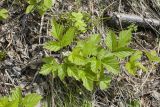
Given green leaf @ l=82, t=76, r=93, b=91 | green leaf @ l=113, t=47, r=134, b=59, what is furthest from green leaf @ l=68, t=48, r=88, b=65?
green leaf @ l=113, t=47, r=134, b=59

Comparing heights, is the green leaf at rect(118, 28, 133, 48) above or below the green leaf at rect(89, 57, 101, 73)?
above

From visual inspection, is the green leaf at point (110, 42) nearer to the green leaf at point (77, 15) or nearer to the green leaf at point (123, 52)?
the green leaf at point (123, 52)

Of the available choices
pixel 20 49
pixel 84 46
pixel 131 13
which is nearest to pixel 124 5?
pixel 131 13

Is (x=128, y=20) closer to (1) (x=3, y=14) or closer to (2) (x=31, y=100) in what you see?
(1) (x=3, y=14)

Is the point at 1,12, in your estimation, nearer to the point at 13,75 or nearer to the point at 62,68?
the point at 13,75

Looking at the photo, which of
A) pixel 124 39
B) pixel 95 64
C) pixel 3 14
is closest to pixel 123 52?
pixel 124 39

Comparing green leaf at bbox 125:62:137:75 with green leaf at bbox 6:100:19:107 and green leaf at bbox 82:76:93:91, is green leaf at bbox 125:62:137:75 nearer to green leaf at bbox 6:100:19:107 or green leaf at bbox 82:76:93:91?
green leaf at bbox 82:76:93:91
